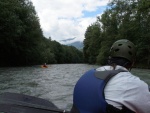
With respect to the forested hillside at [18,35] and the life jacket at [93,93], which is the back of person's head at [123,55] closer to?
the life jacket at [93,93]

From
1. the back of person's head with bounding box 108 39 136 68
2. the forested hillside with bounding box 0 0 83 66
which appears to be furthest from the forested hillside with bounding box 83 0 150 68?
the back of person's head with bounding box 108 39 136 68

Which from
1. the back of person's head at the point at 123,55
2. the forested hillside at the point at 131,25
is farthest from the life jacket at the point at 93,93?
the forested hillside at the point at 131,25

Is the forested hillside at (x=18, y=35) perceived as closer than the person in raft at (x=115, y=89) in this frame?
No

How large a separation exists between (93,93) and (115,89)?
235 mm

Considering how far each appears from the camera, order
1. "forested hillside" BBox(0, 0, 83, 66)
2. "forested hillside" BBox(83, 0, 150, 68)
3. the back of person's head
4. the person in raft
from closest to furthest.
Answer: the person in raft < the back of person's head < "forested hillside" BBox(0, 0, 83, 66) < "forested hillside" BBox(83, 0, 150, 68)

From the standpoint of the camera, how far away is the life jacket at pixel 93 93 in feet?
8.84

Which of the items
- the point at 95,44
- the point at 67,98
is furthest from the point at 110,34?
the point at 67,98

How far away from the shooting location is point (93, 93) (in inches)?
109

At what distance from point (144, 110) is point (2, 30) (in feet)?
117

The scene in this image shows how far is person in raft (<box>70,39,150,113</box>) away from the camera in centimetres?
260

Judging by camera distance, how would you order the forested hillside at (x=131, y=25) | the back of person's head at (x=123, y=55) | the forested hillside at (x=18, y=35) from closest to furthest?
the back of person's head at (x=123, y=55)
the forested hillside at (x=18, y=35)
the forested hillside at (x=131, y=25)

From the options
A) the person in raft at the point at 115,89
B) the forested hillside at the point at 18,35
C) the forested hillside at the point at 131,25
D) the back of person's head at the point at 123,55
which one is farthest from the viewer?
the forested hillside at the point at 131,25

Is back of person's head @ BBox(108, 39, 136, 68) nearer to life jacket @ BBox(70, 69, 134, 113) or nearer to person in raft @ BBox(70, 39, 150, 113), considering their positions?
person in raft @ BBox(70, 39, 150, 113)

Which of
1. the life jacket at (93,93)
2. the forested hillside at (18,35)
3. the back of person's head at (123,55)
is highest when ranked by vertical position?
the forested hillside at (18,35)
